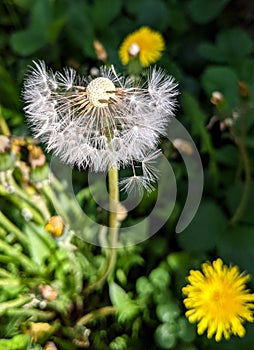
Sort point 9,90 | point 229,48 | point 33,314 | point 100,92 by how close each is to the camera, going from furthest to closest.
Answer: point 229,48
point 9,90
point 33,314
point 100,92

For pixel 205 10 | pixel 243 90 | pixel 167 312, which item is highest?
pixel 205 10

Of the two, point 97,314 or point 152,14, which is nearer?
point 97,314

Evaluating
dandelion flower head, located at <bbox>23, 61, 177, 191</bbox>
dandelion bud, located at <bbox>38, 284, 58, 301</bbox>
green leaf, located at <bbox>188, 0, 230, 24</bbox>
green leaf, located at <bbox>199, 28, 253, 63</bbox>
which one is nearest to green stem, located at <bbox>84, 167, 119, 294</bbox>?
dandelion flower head, located at <bbox>23, 61, 177, 191</bbox>

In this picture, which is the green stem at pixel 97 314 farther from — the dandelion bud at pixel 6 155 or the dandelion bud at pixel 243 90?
the dandelion bud at pixel 243 90

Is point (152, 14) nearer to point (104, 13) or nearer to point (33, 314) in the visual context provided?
point (104, 13)

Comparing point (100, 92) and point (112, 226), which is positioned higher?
point (100, 92)

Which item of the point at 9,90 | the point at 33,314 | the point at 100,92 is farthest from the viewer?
the point at 9,90

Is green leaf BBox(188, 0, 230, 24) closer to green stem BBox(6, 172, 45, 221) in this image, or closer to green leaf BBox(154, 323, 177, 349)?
green stem BBox(6, 172, 45, 221)

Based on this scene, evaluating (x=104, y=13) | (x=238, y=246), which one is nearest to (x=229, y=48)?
(x=104, y=13)
